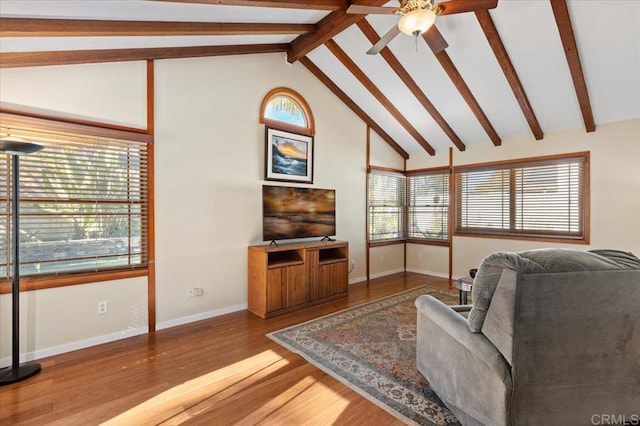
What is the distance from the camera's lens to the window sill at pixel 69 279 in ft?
8.73

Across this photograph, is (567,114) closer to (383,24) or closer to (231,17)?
(383,24)

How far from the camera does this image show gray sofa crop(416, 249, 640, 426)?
5.03 feet

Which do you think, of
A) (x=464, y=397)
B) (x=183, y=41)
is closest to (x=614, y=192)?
(x=464, y=397)

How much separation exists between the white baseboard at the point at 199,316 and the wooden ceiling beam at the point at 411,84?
12.4ft

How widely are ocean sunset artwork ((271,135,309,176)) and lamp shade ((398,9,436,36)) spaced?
2.26 m

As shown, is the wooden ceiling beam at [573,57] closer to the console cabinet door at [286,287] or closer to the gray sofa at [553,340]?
the gray sofa at [553,340]

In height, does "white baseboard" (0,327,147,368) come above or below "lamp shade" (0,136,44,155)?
below

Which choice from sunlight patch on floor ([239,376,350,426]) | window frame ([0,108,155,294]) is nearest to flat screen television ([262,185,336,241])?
window frame ([0,108,155,294])

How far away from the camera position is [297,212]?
4.47 metres

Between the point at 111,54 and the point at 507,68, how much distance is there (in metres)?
4.39

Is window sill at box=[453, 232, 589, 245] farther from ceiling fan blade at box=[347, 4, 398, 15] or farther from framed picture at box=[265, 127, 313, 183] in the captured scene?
ceiling fan blade at box=[347, 4, 398, 15]

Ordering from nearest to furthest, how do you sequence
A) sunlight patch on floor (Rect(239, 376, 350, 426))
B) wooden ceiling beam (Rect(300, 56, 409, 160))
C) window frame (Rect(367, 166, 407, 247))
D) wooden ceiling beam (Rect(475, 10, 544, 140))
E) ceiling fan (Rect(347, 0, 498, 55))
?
1. sunlight patch on floor (Rect(239, 376, 350, 426))
2. ceiling fan (Rect(347, 0, 498, 55))
3. wooden ceiling beam (Rect(475, 10, 544, 140))
4. wooden ceiling beam (Rect(300, 56, 409, 160))
5. window frame (Rect(367, 166, 407, 247))

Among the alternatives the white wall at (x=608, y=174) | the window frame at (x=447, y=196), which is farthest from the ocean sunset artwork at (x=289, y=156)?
the white wall at (x=608, y=174)

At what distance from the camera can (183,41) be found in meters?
3.30
